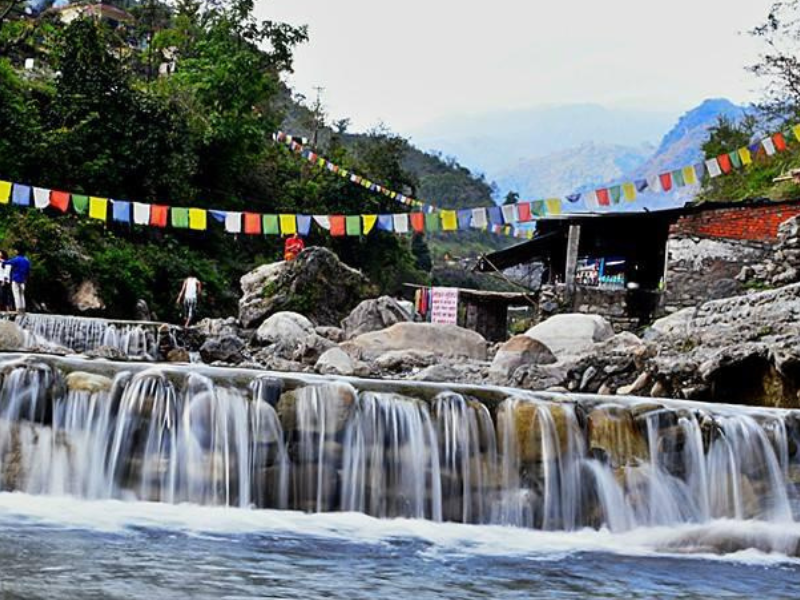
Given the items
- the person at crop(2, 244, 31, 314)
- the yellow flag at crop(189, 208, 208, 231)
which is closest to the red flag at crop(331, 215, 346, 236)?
the yellow flag at crop(189, 208, 208, 231)

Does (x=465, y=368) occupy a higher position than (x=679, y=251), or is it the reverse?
(x=679, y=251)

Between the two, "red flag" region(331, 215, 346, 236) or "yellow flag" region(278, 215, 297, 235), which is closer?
"yellow flag" region(278, 215, 297, 235)

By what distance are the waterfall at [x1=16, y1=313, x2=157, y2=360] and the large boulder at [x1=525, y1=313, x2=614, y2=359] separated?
7.35 meters

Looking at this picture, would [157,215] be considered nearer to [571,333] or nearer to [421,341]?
[421,341]

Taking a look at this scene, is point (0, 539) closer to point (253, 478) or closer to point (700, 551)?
point (253, 478)

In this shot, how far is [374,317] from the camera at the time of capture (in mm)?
22203

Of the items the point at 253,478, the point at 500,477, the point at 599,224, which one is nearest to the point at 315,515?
the point at 253,478

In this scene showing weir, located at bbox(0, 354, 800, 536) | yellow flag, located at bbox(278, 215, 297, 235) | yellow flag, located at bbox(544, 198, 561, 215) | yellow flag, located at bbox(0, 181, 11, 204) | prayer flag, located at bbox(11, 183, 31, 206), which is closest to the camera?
weir, located at bbox(0, 354, 800, 536)

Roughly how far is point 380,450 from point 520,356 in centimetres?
658

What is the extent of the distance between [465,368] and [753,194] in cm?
1999

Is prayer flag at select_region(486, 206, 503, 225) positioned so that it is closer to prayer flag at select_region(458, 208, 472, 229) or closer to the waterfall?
prayer flag at select_region(458, 208, 472, 229)

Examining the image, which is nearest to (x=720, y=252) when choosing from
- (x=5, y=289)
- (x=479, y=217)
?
(x=479, y=217)

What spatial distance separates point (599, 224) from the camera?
24547 millimetres

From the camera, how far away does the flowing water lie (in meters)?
8.17
